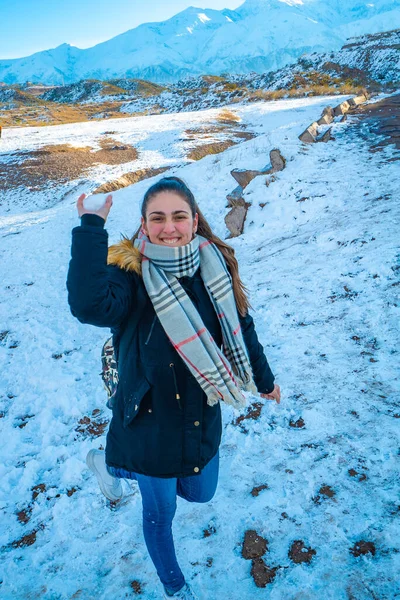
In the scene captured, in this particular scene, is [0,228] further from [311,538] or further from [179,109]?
Result: [179,109]

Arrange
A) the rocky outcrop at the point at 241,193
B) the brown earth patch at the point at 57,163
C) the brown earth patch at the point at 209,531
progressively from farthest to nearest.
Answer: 1. the brown earth patch at the point at 57,163
2. the rocky outcrop at the point at 241,193
3. the brown earth patch at the point at 209,531

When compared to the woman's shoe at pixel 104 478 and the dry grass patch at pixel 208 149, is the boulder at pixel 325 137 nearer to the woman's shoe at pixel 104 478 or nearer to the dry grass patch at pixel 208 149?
the dry grass patch at pixel 208 149

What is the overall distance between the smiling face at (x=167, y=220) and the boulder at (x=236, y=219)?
770cm

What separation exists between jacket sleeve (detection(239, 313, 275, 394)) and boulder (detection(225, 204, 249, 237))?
731 centimetres

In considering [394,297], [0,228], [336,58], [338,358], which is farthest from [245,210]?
[336,58]

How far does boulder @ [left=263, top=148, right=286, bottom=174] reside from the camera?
11.5 m

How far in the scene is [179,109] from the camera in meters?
47.5

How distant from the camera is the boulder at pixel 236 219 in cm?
955

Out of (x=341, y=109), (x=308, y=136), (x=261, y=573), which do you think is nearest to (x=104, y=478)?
(x=261, y=573)

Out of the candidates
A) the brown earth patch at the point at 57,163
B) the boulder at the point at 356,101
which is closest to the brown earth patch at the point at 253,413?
the brown earth patch at the point at 57,163

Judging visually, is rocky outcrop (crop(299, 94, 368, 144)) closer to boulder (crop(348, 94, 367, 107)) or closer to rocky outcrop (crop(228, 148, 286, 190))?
boulder (crop(348, 94, 367, 107))

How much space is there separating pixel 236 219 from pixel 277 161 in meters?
3.51

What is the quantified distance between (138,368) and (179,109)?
5266cm

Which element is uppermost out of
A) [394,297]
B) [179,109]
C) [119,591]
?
[179,109]
